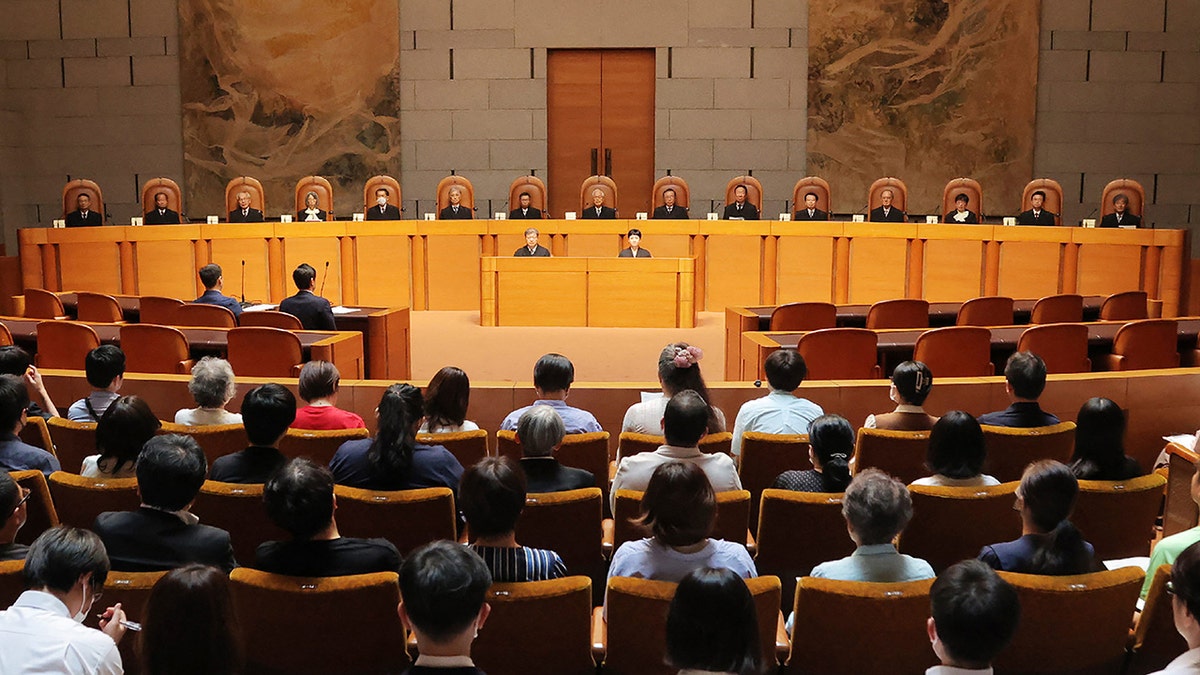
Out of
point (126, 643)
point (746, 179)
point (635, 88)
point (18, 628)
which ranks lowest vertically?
point (126, 643)

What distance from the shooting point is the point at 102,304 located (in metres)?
7.64

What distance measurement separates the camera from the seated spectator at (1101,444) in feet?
11.7

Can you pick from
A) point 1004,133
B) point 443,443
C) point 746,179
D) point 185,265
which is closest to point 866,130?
point 1004,133

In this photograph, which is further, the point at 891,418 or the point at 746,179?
the point at 746,179

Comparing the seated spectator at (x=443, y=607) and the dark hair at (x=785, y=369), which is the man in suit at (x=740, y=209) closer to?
the dark hair at (x=785, y=369)

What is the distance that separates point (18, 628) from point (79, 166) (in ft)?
43.3

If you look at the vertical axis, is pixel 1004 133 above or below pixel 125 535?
above

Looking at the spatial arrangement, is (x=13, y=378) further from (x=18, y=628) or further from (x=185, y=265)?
(x=185, y=265)

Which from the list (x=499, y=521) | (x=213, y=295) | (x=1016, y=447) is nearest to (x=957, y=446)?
(x=1016, y=447)

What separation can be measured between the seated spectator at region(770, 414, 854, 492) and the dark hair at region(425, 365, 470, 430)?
1.32m

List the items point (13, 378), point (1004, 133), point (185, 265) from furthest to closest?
point (1004, 133)
point (185, 265)
point (13, 378)

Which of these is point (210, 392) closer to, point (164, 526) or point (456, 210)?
point (164, 526)

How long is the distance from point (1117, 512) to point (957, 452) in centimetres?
53

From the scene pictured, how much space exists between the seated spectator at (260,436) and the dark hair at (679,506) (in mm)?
1407
